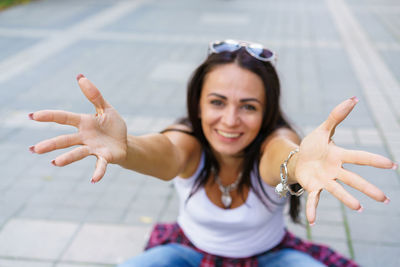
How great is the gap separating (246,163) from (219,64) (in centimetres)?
48

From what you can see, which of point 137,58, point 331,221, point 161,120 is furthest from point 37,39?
point 331,221

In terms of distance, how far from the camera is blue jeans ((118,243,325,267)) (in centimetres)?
200

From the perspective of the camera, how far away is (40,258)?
9.24 ft

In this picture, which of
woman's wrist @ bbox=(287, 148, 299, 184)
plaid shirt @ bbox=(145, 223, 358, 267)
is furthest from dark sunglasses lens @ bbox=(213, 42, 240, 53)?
plaid shirt @ bbox=(145, 223, 358, 267)

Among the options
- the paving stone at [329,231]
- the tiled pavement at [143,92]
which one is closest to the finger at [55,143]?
the tiled pavement at [143,92]

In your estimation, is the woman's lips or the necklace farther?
the necklace

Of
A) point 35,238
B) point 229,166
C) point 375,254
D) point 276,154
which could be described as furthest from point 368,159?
point 35,238

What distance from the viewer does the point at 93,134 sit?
150 cm

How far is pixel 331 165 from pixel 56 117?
87cm

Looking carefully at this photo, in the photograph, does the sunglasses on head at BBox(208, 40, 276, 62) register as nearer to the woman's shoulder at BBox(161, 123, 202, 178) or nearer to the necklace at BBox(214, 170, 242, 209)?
the woman's shoulder at BBox(161, 123, 202, 178)

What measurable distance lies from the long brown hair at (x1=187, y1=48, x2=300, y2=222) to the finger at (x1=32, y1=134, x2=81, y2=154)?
2.60 ft

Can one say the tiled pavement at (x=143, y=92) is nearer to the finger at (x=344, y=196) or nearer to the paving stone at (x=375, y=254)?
the paving stone at (x=375, y=254)

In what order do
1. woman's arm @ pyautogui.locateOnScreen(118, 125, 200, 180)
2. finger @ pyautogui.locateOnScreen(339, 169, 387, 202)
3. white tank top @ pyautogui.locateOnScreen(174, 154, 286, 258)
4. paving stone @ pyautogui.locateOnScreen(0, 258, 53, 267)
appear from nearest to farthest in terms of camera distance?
finger @ pyautogui.locateOnScreen(339, 169, 387, 202) < woman's arm @ pyautogui.locateOnScreen(118, 125, 200, 180) < white tank top @ pyautogui.locateOnScreen(174, 154, 286, 258) < paving stone @ pyautogui.locateOnScreen(0, 258, 53, 267)

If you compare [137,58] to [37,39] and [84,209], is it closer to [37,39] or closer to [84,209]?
[37,39]
